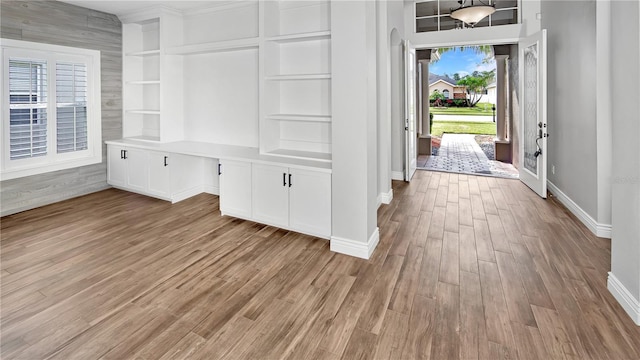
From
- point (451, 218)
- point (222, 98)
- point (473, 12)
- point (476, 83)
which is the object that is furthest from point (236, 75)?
point (476, 83)

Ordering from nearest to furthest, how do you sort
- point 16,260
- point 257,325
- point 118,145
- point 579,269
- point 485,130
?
1. point 257,325
2. point 579,269
3. point 16,260
4. point 118,145
5. point 485,130

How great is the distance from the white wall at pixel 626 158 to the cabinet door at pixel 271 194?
266cm

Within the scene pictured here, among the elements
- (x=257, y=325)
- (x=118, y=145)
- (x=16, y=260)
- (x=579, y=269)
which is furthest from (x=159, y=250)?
(x=579, y=269)

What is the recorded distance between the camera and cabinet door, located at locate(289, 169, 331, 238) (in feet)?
10.9

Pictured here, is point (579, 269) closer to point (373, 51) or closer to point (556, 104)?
point (373, 51)

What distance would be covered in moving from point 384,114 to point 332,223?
6.29 feet

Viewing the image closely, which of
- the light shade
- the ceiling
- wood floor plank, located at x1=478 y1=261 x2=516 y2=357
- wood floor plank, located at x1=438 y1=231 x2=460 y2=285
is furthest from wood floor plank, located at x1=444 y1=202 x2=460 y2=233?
the ceiling

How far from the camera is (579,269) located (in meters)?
2.75

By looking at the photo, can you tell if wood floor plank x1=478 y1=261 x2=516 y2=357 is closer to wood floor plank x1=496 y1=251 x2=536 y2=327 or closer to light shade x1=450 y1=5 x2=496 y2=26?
wood floor plank x1=496 y1=251 x2=536 y2=327

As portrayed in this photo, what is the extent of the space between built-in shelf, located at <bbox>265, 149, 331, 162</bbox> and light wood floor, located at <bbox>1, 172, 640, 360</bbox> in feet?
2.78

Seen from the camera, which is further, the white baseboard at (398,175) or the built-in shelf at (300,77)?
the white baseboard at (398,175)

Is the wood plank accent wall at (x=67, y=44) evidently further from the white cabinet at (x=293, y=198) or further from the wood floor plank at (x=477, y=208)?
the wood floor plank at (x=477, y=208)

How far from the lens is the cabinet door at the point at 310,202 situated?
3.32m

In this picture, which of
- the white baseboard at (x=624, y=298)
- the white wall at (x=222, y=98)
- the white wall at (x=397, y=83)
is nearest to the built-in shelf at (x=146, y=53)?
the white wall at (x=222, y=98)
